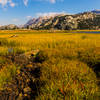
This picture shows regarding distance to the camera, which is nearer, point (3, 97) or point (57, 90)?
point (57, 90)

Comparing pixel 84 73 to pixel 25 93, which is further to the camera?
pixel 84 73

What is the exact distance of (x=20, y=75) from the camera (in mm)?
5402

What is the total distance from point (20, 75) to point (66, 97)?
331cm

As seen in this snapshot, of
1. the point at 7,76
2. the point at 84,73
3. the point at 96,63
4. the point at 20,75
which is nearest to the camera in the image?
the point at 84,73

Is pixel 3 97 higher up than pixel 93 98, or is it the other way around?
pixel 93 98

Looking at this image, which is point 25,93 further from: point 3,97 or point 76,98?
point 76,98

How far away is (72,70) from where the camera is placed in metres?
4.32

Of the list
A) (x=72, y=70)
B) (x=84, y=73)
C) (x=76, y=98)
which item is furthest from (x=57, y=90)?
(x=84, y=73)

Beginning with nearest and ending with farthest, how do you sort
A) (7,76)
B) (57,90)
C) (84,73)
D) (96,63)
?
1. (57,90)
2. (84,73)
3. (7,76)
4. (96,63)

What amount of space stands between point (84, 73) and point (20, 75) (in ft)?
10.7

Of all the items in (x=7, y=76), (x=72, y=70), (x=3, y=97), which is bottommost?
(x=3, y=97)

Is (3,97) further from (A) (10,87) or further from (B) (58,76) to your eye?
(B) (58,76)

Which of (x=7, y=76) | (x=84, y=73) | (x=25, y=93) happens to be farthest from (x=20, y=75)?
(x=84, y=73)

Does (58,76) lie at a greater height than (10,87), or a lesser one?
greater
